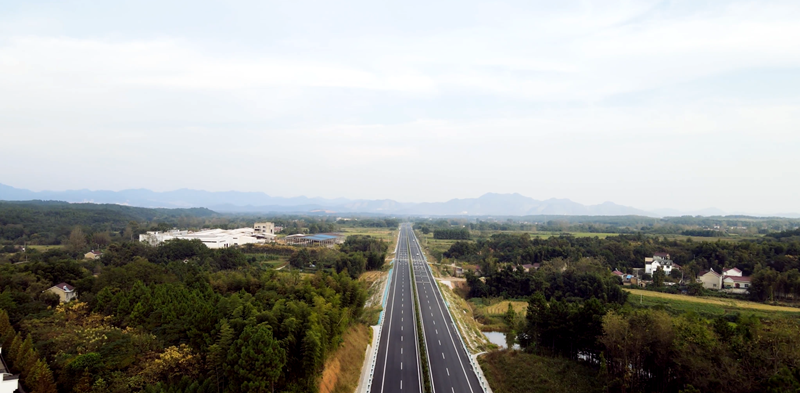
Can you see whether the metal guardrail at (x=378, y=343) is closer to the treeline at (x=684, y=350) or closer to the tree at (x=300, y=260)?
the treeline at (x=684, y=350)

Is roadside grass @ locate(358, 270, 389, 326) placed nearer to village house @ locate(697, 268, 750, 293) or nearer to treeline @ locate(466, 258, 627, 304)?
treeline @ locate(466, 258, 627, 304)

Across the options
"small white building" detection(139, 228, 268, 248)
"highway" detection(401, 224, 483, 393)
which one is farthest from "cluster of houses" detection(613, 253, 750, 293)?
"small white building" detection(139, 228, 268, 248)

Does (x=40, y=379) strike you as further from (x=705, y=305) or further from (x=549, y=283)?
(x=705, y=305)

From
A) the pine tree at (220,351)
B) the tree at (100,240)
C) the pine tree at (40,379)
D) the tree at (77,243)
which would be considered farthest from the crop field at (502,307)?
the tree at (100,240)

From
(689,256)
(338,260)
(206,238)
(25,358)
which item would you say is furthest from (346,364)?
(206,238)

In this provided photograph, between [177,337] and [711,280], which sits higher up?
[177,337]

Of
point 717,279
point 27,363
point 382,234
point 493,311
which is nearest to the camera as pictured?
point 27,363
